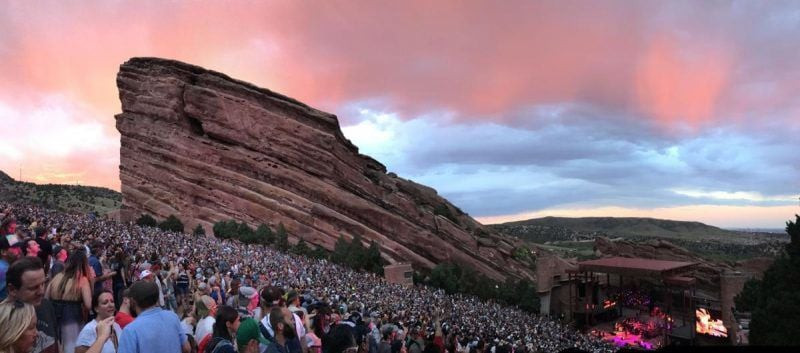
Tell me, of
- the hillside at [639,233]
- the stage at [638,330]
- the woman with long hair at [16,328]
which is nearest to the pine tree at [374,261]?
the stage at [638,330]

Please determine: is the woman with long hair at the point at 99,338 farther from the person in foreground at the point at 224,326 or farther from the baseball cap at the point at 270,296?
the baseball cap at the point at 270,296

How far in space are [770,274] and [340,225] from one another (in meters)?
34.0

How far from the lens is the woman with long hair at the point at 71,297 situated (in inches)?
195

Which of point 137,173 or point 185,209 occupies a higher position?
point 137,173

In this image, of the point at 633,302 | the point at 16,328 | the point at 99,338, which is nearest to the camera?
the point at 16,328

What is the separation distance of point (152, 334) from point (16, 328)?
101 centimetres

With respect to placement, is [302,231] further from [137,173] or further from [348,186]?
[137,173]

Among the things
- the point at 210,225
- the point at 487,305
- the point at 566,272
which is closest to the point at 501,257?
the point at 566,272

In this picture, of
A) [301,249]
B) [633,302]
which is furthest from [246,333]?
[633,302]

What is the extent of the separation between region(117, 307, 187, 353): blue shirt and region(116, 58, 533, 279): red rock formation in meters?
42.4

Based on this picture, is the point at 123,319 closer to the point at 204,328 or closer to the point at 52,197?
the point at 204,328

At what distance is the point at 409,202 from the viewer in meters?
54.0

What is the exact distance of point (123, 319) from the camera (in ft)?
15.3

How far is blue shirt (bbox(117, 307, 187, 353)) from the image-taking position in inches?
141
